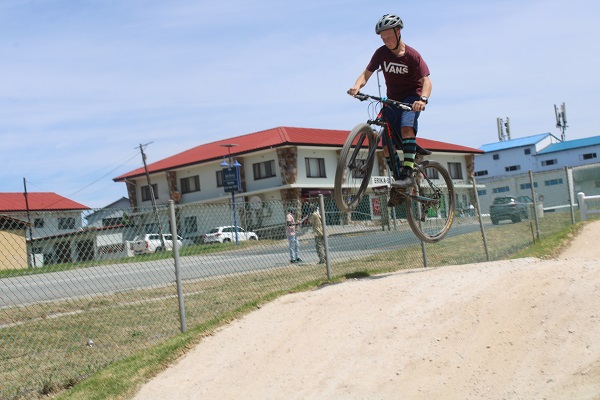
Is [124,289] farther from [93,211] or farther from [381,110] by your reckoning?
[381,110]

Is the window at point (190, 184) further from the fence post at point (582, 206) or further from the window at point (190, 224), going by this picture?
the window at point (190, 224)

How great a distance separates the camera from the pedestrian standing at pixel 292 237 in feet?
37.7

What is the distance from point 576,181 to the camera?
28391mm

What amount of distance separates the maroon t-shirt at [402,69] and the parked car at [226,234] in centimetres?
Answer: 311

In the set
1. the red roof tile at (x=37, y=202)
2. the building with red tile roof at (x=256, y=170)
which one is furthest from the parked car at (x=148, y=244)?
the red roof tile at (x=37, y=202)

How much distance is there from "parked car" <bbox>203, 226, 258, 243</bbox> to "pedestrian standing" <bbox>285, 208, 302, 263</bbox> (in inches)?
23.4

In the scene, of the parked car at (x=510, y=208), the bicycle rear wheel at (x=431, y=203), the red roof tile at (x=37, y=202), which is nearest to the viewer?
the bicycle rear wheel at (x=431, y=203)

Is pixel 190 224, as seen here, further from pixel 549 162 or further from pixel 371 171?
pixel 549 162

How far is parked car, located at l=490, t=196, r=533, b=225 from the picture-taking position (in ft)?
67.3

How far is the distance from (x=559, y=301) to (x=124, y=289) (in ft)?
19.1

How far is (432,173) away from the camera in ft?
37.4

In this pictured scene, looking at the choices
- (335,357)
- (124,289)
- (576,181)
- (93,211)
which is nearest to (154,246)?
(124,289)

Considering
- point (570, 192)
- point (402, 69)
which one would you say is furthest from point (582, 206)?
point (402, 69)

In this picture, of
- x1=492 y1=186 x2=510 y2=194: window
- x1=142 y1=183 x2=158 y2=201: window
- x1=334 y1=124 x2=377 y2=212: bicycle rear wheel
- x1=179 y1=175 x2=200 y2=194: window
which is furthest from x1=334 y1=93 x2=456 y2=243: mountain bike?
x1=142 y1=183 x2=158 y2=201: window
